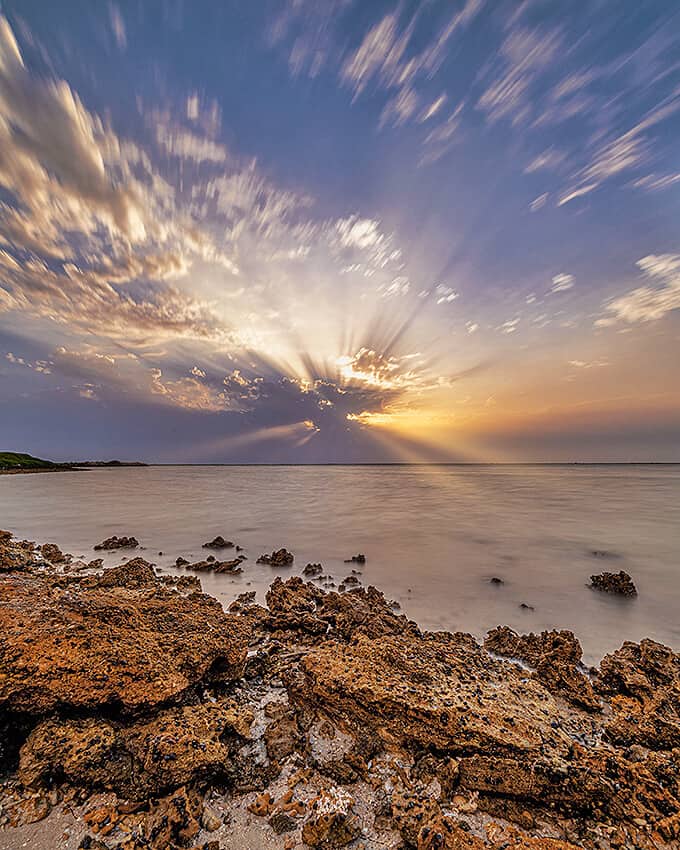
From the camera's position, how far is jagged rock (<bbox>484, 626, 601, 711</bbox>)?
155 inches

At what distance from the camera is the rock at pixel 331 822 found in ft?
7.56

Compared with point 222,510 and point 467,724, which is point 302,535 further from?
point 467,724

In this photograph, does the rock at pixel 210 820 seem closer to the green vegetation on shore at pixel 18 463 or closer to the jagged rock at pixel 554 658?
the jagged rock at pixel 554 658

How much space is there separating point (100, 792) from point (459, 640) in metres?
4.49

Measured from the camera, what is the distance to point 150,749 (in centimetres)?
266

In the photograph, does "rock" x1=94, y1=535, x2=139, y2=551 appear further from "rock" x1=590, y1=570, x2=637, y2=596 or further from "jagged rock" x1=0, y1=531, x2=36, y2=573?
"rock" x1=590, y1=570, x2=637, y2=596

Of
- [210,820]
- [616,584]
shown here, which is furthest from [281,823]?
[616,584]

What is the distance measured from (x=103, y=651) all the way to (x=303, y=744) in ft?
6.46

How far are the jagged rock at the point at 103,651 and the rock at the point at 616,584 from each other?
8640 millimetres

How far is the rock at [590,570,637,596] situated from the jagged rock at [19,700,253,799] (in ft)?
30.1

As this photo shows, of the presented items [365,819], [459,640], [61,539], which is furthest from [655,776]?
[61,539]

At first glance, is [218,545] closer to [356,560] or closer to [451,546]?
[356,560]

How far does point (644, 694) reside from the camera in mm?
3910

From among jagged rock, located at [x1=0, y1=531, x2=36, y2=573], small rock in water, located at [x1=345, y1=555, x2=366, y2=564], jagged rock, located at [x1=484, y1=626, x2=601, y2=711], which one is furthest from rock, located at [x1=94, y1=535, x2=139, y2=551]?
jagged rock, located at [x1=484, y1=626, x2=601, y2=711]
